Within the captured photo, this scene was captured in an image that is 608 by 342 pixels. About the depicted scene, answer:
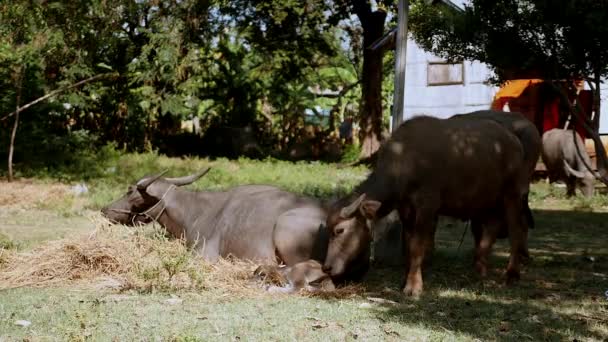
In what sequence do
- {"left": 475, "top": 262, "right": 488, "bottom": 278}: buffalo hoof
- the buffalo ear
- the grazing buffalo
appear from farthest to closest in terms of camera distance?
the grazing buffalo → {"left": 475, "top": 262, "right": 488, "bottom": 278}: buffalo hoof → the buffalo ear

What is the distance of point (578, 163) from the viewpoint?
17859 mm

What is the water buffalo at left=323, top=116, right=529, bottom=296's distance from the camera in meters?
7.41

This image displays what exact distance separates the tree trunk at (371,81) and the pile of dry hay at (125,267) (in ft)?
55.1

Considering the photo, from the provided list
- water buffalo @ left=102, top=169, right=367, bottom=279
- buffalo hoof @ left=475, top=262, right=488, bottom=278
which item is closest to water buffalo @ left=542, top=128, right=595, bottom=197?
buffalo hoof @ left=475, top=262, right=488, bottom=278

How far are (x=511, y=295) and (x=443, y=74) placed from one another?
16488 mm

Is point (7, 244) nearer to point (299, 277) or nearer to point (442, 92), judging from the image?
point (299, 277)

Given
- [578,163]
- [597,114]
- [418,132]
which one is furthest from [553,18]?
[578,163]

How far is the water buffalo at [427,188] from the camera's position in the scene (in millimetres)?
7410

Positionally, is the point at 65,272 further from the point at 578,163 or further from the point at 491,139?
the point at 578,163

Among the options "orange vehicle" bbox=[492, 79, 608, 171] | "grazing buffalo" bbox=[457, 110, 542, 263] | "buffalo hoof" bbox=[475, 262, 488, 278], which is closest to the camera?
"buffalo hoof" bbox=[475, 262, 488, 278]

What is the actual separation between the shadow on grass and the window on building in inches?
490

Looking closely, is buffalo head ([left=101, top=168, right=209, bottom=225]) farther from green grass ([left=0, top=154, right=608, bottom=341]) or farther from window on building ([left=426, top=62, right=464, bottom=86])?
window on building ([left=426, top=62, right=464, bottom=86])

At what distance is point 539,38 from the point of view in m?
8.95

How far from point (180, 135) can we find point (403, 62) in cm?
1383
